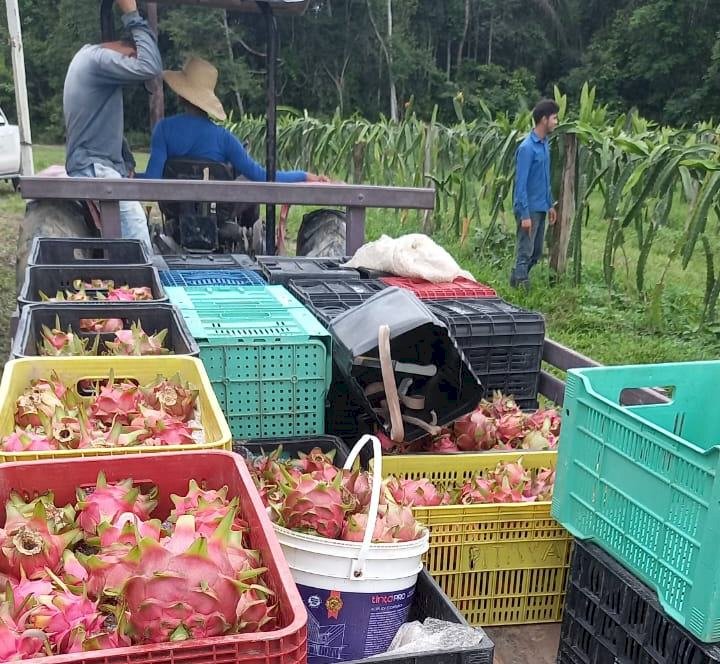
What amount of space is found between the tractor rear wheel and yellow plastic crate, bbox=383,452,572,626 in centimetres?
277

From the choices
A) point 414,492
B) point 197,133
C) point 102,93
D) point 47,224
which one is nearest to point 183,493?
point 414,492

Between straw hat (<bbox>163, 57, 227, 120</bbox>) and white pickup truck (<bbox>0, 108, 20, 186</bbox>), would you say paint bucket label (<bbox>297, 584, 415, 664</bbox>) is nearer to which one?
straw hat (<bbox>163, 57, 227, 120</bbox>)

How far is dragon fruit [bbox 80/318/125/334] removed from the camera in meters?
2.72

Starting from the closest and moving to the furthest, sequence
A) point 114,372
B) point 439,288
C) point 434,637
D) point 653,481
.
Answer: point 434,637, point 653,481, point 114,372, point 439,288

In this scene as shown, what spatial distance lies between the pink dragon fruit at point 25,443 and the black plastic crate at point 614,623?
1405 millimetres

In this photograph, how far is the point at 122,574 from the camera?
4.09 ft

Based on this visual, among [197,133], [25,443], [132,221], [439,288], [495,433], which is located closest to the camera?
[25,443]

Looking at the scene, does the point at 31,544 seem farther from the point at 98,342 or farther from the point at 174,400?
the point at 98,342

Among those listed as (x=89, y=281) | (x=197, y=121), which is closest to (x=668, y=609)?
(x=89, y=281)

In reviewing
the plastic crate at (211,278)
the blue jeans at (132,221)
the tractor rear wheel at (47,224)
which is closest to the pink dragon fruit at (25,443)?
the plastic crate at (211,278)

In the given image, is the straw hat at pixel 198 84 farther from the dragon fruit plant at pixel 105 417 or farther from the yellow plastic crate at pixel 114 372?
the dragon fruit plant at pixel 105 417

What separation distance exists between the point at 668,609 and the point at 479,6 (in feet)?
138

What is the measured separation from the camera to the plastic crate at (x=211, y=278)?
3601 mm

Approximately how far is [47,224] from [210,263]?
99 centimetres
